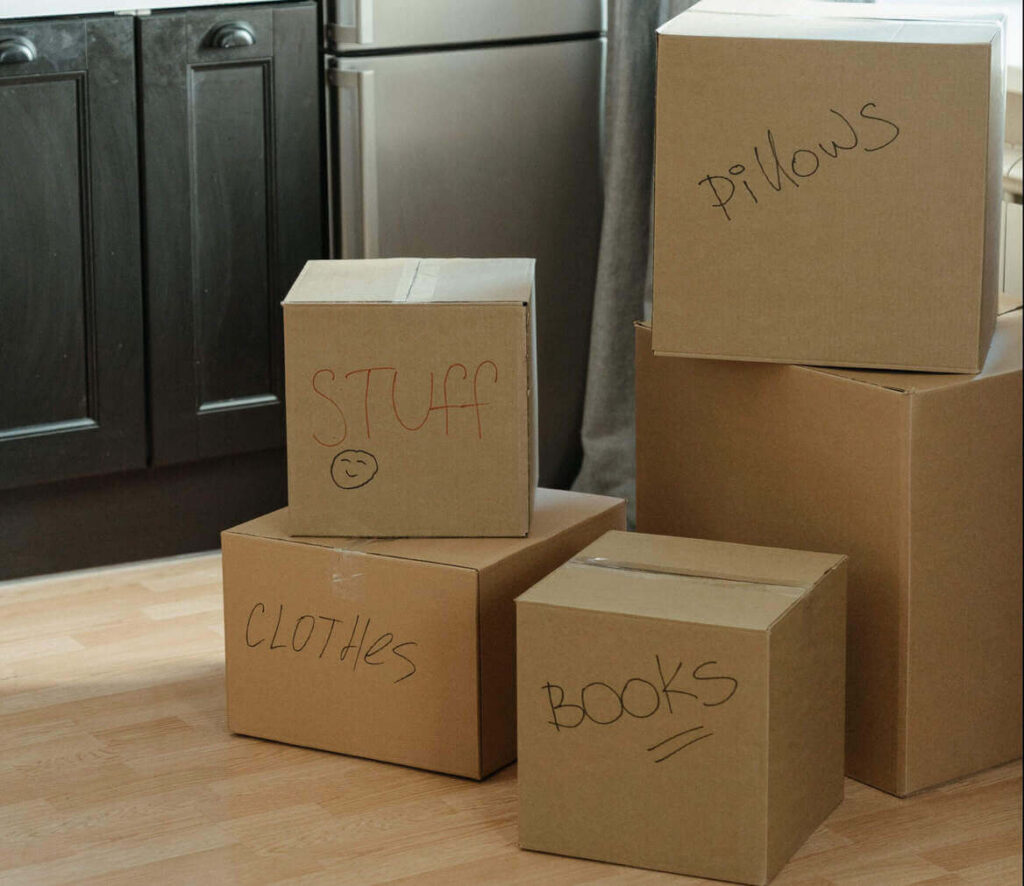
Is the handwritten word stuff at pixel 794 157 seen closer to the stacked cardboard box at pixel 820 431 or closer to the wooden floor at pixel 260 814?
the stacked cardboard box at pixel 820 431

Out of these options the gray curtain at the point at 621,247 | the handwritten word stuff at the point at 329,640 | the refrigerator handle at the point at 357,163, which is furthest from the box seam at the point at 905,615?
the refrigerator handle at the point at 357,163

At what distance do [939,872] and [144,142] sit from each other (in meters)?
1.51

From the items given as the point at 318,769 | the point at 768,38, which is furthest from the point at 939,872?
the point at 768,38

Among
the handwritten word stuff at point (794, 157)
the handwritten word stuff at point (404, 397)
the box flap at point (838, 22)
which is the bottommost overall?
the handwritten word stuff at point (404, 397)

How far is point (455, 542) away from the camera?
6.12 feet

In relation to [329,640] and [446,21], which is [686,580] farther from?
[446,21]

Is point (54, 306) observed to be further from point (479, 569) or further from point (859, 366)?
point (859, 366)

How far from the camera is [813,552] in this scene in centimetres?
182

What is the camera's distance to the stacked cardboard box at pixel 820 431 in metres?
1.64

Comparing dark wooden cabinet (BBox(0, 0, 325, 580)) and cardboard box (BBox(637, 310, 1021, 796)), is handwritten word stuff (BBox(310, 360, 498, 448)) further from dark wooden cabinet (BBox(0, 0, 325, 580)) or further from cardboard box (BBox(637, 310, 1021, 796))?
dark wooden cabinet (BBox(0, 0, 325, 580))

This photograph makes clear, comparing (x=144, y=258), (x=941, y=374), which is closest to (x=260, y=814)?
(x=941, y=374)

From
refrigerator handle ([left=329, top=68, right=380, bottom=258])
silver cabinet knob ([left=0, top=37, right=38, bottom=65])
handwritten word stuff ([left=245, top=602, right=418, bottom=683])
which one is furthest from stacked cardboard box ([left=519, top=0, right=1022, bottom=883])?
silver cabinet knob ([left=0, top=37, right=38, bottom=65])

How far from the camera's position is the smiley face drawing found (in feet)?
6.05

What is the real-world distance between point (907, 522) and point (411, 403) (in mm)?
557
